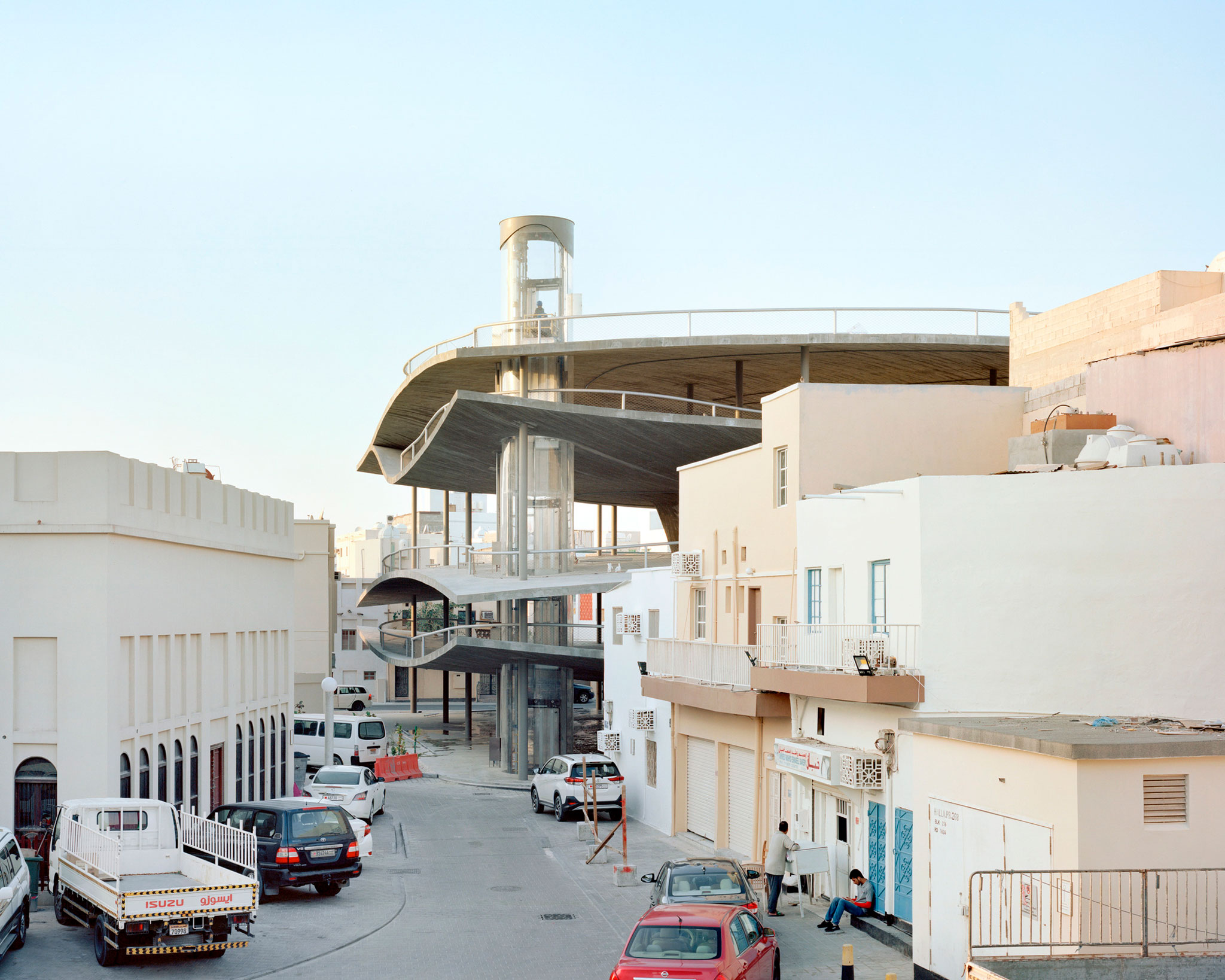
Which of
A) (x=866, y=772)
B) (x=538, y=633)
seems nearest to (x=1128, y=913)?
(x=866, y=772)

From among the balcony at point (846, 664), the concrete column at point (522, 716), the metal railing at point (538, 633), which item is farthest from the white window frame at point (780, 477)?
the concrete column at point (522, 716)

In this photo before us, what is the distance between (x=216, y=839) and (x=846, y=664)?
9.64m

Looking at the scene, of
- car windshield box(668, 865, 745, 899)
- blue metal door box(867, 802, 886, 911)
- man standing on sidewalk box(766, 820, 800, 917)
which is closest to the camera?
car windshield box(668, 865, 745, 899)

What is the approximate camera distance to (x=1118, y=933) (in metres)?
12.6

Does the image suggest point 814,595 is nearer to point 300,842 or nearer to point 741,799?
point 741,799

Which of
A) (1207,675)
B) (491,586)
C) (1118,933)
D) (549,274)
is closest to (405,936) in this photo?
(1118,933)

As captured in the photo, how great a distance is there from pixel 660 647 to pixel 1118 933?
17.2 metres

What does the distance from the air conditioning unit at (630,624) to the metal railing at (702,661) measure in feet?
7.08

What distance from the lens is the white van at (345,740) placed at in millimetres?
41062

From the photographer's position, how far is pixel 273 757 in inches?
1240

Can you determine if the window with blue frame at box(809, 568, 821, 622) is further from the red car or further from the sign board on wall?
the red car

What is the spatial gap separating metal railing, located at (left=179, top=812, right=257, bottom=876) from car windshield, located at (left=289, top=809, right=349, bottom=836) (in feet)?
5.59

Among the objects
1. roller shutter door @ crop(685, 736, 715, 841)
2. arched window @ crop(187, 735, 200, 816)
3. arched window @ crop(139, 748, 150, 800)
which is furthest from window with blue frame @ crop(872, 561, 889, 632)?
arched window @ crop(187, 735, 200, 816)

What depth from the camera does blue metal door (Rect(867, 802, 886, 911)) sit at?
18984 mm
